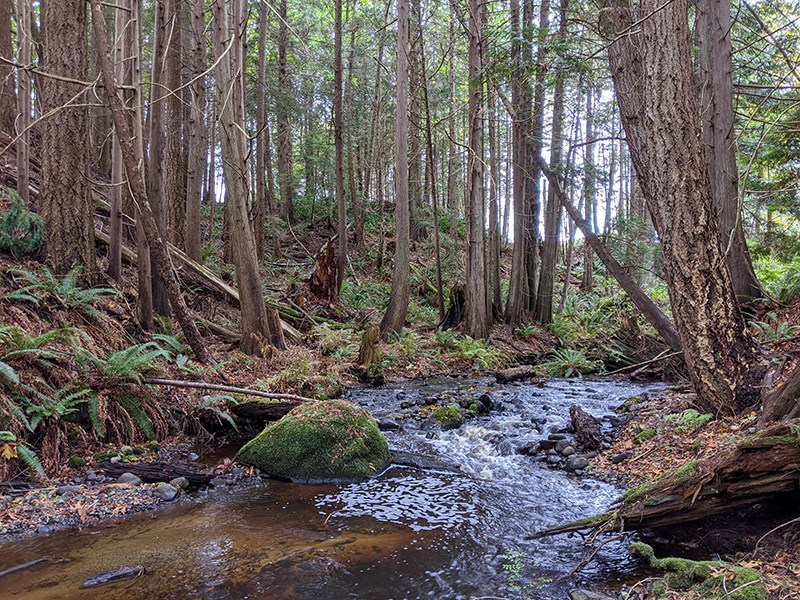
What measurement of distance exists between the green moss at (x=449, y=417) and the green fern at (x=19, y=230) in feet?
22.1

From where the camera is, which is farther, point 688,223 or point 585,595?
point 688,223

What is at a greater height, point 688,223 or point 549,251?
point 549,251

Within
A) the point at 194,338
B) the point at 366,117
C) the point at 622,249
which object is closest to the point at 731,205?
the point at 622,249

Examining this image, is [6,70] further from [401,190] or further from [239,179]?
[401,190]

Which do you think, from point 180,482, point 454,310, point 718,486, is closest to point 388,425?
point 180,482

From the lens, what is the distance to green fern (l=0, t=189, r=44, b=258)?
7.98 m

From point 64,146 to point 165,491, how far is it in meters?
5.99

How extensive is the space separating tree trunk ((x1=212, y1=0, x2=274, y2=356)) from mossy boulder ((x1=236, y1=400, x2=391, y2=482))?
418 centimetres

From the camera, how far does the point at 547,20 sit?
15.2 meters

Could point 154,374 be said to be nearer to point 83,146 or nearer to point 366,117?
point 83,146

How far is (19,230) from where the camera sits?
8.15 metres

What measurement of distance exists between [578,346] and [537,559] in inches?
474

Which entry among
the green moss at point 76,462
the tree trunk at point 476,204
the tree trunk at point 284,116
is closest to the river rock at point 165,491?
the green moss at point 76,462

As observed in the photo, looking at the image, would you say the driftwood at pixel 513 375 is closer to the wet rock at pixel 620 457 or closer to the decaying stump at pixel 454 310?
the decaying stump at pixel 454 310
